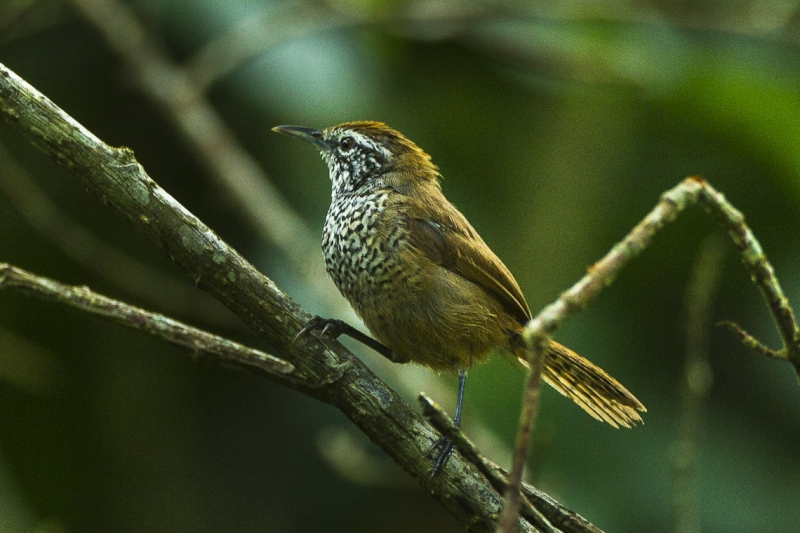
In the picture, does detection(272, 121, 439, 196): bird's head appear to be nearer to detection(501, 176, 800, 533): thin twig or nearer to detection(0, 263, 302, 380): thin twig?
detection(0, 263, 302, 380): thin twig

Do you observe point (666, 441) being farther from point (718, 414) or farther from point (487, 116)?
point (487, 116)

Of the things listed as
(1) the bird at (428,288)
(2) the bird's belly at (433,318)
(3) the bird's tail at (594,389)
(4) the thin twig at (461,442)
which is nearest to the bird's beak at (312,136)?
(1) the bird at (428,288)

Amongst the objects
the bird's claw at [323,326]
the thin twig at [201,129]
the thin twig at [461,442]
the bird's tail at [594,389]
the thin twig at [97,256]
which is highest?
the thin twig at [201,129]

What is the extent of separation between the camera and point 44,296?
2297 mm

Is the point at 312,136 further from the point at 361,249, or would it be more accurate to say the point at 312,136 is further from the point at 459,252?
the point at 459,252

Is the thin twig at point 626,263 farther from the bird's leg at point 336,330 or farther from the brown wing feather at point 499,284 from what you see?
the brown wing feather at point 499,284

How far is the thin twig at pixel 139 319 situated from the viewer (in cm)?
228

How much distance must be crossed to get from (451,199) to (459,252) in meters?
1.69

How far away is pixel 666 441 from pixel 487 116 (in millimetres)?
2216

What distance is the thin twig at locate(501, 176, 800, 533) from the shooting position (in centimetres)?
133

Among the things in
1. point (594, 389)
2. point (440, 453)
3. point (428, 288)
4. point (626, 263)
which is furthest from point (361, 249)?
point (626, 263)

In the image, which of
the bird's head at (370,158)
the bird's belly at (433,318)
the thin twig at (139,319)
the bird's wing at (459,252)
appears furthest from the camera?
the bird's head at (370,158)

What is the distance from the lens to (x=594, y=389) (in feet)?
10.4

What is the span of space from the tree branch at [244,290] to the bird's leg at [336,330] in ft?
0.10
